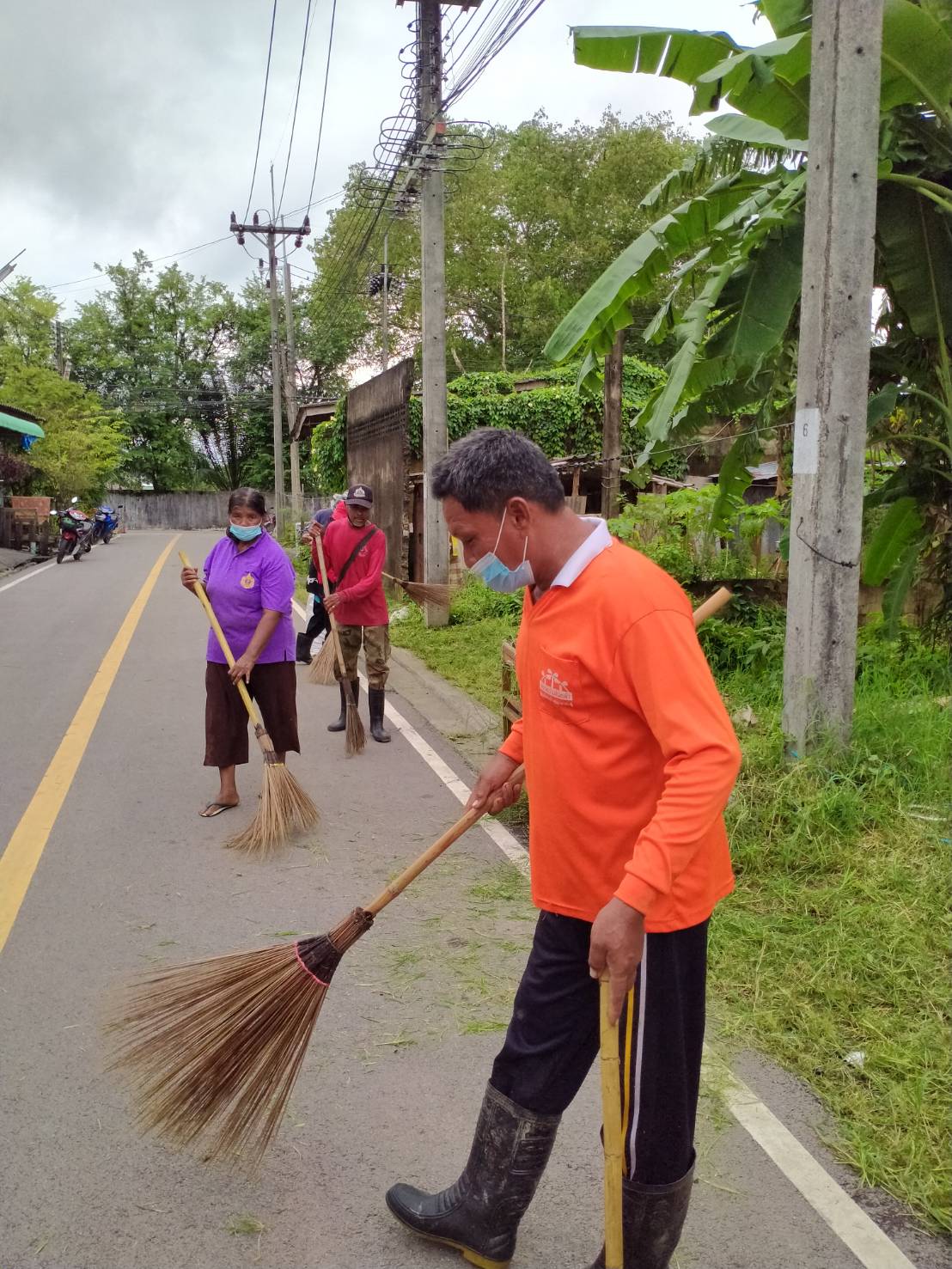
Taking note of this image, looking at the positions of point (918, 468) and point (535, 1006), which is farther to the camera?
point (918, 468)

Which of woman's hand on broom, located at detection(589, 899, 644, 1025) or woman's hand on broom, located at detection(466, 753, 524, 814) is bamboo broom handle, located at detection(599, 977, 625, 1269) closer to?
woman's hand on broom, located at detection(589, 899, 644, 1025)

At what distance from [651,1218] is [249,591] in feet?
13.8

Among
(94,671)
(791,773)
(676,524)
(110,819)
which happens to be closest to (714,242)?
(791,773)

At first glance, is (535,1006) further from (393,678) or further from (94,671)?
(94,671)

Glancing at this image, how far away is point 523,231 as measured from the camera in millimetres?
40625

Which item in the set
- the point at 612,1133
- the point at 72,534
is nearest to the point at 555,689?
the point at 612,1133

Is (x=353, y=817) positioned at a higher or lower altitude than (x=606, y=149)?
lower

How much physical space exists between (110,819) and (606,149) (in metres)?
35.8

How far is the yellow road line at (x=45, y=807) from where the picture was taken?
4730 mm

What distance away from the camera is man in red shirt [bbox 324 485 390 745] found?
7590mm

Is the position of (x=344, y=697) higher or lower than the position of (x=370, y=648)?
lower

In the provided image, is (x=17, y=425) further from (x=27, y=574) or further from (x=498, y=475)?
(x=498, y=475)

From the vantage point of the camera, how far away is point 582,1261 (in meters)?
2.53

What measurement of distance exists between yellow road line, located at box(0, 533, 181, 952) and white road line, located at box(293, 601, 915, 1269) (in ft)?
9.37
